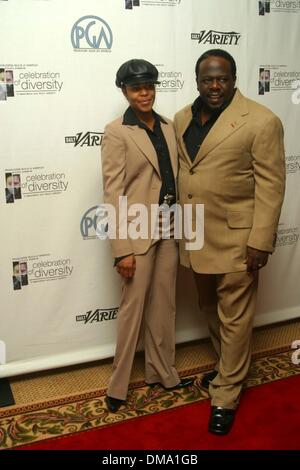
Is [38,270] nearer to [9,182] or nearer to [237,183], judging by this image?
[9,182]

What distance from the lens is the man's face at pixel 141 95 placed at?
2.17 m

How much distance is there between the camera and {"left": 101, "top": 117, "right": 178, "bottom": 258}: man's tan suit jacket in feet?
7.11

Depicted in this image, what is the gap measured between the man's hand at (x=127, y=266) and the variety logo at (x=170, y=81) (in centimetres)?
95

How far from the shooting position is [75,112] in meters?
2.53

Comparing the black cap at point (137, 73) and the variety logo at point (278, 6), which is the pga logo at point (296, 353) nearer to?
the black cap at point (137, 73)

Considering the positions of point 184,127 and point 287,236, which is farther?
point 287,236

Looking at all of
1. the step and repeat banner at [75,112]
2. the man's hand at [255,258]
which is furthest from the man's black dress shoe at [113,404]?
the man's hand at [255,258]

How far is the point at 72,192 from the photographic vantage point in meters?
2.60

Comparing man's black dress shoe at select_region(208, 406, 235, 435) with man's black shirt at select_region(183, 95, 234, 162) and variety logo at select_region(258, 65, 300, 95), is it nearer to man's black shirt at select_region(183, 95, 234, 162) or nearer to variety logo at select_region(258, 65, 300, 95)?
man's black shirt at select_region(183, 95, 234, 162)

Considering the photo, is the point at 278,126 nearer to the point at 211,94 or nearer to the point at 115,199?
the point at 211,94

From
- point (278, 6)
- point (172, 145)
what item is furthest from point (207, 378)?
point (278, 6)

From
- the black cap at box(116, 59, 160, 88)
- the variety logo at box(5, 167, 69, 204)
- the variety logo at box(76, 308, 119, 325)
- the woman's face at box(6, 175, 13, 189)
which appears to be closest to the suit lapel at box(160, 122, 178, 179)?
the black cap at box(116, 59, 160, 88)

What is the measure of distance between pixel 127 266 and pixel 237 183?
58cm

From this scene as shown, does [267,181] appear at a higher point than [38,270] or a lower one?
higher
